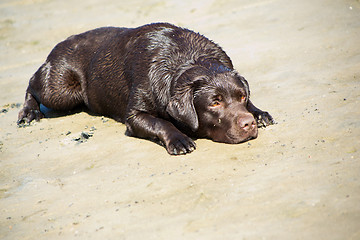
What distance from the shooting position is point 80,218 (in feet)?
13.0

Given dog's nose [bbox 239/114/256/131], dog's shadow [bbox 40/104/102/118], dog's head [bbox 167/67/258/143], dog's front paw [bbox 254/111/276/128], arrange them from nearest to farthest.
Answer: dog's nose [bbox 239/114/256/131] → dog's head [bbox 167/67/258/143] → dog's front paw [bbox 254/111/276/128] → dog's shadow [bbox 40/104/102/118]

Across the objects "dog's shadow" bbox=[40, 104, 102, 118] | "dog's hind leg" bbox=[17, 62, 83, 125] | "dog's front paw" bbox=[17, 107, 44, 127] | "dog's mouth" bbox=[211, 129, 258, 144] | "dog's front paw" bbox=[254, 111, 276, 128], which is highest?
"dog's mouth" bbox=[211, 129, 258, 144]

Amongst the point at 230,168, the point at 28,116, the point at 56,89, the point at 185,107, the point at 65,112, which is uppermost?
the point at 185,107

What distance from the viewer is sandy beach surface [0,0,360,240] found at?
342 centimetres

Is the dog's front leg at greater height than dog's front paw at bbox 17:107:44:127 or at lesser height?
greater

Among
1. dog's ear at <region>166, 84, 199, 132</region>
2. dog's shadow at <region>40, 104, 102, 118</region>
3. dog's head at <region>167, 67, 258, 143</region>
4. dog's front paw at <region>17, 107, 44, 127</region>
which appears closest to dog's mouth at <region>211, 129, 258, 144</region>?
dog's head at <region>167, 67, 258, 143</region>

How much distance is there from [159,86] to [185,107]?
543 millimetres

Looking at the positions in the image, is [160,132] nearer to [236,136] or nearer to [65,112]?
[236,136]

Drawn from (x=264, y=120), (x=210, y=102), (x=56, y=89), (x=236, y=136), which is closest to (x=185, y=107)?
(x=210, y=102)

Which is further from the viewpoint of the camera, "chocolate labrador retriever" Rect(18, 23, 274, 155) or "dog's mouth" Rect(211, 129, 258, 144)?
"chocolate labrador retriever" Rect(18, 23, 274, 155)

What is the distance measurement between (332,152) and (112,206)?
2145mm

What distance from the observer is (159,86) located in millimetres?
5531

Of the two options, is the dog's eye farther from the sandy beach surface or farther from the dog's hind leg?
the dog's hind leg

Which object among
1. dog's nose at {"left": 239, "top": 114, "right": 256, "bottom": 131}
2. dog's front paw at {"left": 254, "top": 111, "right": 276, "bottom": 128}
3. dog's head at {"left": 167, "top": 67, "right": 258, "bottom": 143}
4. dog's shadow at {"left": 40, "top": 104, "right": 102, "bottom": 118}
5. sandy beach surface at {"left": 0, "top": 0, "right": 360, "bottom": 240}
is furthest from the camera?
dog's shadow at {"left": 40, "top": 104, "right": 102, "bottom": 118}
